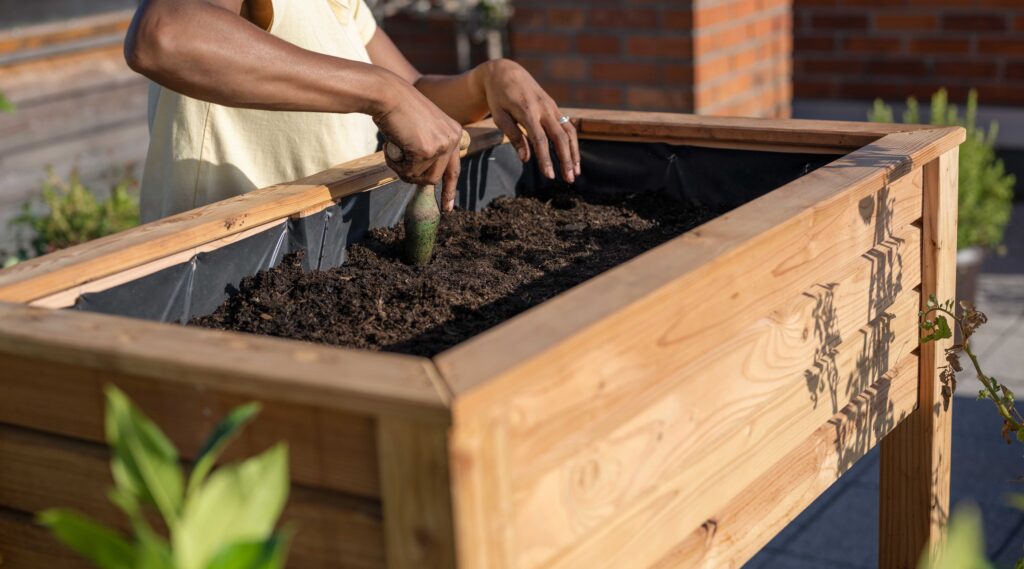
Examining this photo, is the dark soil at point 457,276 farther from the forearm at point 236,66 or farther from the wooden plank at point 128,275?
the forearm at point 236,66

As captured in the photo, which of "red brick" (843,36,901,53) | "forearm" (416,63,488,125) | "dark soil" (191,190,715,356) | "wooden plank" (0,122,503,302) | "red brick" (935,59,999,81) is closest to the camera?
"wooden plank" (0,122,503,302)

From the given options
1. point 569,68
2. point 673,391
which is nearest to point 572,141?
point 673,391

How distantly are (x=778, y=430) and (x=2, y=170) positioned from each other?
14.7 ft

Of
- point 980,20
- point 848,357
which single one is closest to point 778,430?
point 848,357

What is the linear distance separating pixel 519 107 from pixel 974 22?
13.4ft

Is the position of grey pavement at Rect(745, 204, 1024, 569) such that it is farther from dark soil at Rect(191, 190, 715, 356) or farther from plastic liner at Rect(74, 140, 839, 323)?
dark soil at Rect(191, 190, 715, 356)

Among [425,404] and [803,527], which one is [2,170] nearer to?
[803,527]

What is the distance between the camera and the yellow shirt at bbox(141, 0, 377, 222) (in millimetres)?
2154

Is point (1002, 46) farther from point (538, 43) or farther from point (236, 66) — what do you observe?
point (236, 66)

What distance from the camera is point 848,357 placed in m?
1.88

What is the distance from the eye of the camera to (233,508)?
90cm

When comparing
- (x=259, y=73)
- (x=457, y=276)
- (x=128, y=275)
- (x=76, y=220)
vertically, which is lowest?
(x=76, y=220)

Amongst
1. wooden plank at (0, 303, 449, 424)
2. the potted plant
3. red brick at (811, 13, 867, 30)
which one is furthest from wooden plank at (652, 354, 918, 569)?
red brick at (811, 13, 867, 30)

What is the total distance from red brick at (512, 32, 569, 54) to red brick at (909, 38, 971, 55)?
2090mm
